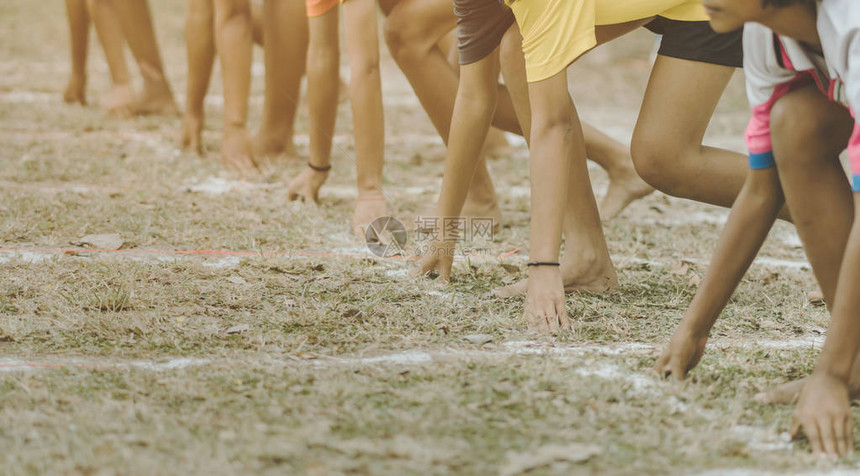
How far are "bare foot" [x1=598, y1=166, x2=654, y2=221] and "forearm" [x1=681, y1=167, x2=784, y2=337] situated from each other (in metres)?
1.82

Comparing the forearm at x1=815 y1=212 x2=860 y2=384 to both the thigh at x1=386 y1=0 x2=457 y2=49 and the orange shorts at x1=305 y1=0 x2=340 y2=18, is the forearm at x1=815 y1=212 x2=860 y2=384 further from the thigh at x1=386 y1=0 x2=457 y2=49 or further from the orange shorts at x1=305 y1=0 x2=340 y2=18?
the orange shorts at x1=305 y1=0 x2=340 y2=18

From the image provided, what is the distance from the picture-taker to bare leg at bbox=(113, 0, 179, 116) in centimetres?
657

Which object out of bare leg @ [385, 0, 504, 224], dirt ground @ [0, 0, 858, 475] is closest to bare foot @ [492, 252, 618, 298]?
dirt ground @ [0, 0, 858, 475]

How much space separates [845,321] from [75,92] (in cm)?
617

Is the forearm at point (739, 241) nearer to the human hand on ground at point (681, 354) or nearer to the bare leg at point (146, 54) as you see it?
the human hand on ground at point (681, 354)

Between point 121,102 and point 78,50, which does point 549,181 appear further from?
point 78,50

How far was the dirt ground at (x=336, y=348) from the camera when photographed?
1758 mm

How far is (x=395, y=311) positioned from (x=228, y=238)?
1.11 metres

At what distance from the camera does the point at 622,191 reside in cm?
393

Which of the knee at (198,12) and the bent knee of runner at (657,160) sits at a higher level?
the knee at (198,12)

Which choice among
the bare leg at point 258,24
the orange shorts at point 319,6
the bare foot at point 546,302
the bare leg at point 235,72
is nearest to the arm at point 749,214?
the bare foot at point 546,302

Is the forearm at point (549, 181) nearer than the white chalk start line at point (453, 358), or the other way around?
the white chalk start line at point (453, 358)

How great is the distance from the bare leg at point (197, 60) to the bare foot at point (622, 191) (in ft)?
7.66

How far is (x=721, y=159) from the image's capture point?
9.36 feet
